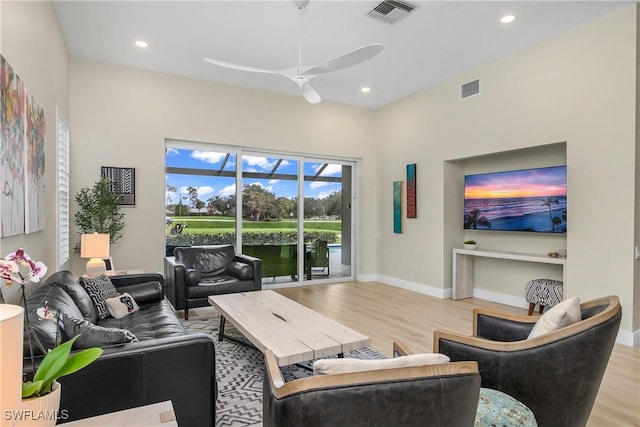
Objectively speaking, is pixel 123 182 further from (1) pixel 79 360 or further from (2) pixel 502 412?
(2) pixel 502 412

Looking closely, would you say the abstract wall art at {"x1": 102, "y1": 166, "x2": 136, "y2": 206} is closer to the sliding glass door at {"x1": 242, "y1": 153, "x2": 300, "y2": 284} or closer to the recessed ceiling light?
the sliding glass door at {"x1": 242, "y1": 153, "x2": 300, "y2": 284}

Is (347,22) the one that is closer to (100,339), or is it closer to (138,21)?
(138,21)

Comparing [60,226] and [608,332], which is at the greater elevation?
[60,226]

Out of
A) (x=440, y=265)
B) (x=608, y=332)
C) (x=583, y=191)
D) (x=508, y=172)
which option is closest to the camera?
(x=608, y=332)

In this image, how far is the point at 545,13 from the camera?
3.68 metres

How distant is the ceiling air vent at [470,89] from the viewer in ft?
16.7

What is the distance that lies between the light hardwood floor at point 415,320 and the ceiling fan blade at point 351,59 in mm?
2651

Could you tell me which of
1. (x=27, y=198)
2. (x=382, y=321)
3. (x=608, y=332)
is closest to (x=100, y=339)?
(x=27, y=198)

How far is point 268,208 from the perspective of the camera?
6.24 metres

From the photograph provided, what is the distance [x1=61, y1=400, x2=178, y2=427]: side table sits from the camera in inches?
46.9

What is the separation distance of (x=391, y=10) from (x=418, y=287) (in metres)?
4.20

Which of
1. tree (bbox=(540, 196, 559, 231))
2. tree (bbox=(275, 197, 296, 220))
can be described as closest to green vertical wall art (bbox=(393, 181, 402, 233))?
tree (bbox=(275, 197, 296, 220))

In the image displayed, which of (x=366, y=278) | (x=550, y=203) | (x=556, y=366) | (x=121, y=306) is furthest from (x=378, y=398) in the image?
(x=366, y=278)

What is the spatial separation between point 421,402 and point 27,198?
9.31ft
